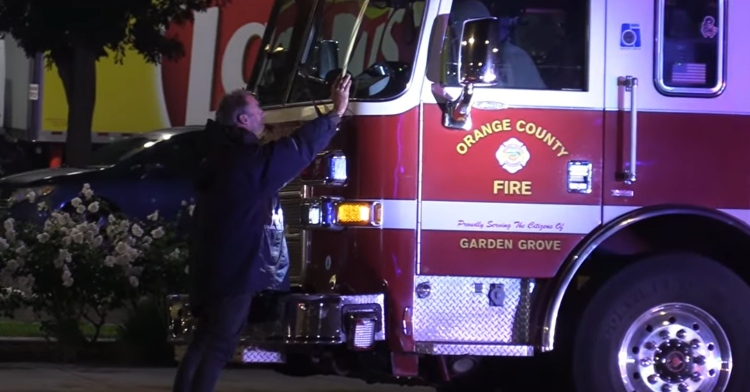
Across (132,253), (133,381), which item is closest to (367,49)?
(133,381)

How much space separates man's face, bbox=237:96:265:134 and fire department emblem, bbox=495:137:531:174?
1353 mm

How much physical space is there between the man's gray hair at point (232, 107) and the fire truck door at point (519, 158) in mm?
1018

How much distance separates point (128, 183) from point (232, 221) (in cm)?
789

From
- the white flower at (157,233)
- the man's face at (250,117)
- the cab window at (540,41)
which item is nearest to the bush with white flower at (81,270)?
the white flower at (157,233)

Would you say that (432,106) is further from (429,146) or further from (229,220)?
(229,220)

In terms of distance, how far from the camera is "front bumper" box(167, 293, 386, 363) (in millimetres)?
7926

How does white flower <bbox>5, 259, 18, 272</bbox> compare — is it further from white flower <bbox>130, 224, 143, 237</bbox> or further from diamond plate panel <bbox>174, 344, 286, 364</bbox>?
diamond plate panel <bbox>174, 344, 286, 364</bbox>

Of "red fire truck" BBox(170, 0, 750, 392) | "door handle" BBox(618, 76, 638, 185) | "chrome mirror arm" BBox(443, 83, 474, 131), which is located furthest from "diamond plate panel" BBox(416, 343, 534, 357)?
"chrome mirror arm" BBox(443, 83, 474, 131)

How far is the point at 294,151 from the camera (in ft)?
25.3

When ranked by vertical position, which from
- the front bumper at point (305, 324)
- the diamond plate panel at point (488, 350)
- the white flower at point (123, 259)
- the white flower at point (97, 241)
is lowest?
the diamond plate panel at point (488, 350)

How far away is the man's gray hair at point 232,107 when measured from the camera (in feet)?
25.3

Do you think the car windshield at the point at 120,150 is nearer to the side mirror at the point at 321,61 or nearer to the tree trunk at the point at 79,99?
the tree trunk at the point at 79,99

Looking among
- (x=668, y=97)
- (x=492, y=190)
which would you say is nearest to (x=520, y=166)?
(x=492, y=190)

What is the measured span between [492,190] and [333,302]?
3.53 ft
